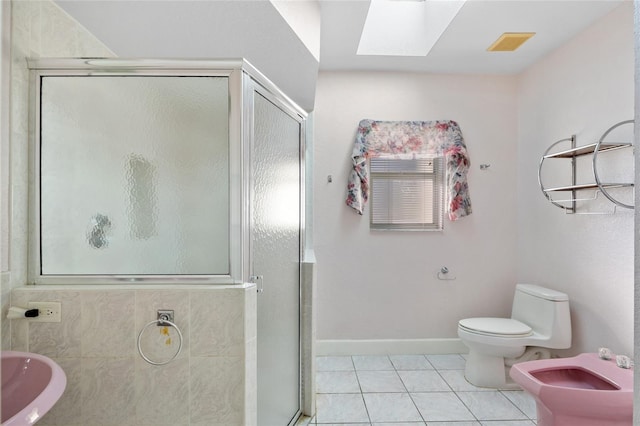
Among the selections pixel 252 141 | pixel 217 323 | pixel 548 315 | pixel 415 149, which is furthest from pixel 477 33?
pixel 217 323

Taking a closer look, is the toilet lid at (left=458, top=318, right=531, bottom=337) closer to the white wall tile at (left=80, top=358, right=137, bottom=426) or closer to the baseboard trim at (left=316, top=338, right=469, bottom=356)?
the baseboard trim at (left=316, top=338, right=469, bottom=356)

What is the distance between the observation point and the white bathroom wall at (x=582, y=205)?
7.02 ft

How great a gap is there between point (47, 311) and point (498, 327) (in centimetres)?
267

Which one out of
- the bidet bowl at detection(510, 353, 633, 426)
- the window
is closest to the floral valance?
the window

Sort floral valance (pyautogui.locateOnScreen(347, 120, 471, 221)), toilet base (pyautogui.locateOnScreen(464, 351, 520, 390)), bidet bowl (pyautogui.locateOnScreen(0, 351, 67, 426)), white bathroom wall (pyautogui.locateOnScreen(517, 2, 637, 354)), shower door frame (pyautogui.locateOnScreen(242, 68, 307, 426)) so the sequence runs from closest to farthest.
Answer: bidet bowl (pyautogui.locateOnScreen(0, 351, 67, 426))
shower door frame (pyautogui.locateOnScreen(242, 68, 307, 426))
white bathroom wall (pyautogui.locateOnScreen(517, 2, 637, 354))
toilet base (pyautogui.locateOnScreen(464, 351, 520, 390))
floral valance (pyautogui.locateOnScreen(347, 120, 471, 221))

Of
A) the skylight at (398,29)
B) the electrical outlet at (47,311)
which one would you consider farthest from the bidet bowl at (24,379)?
the skylight at (398,29)

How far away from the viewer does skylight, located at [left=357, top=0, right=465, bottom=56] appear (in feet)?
8.73

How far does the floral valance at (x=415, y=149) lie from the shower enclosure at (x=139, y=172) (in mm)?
1705

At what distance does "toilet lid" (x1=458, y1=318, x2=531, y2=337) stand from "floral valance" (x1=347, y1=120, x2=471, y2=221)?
872 millimetres

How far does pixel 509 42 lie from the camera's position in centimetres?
260

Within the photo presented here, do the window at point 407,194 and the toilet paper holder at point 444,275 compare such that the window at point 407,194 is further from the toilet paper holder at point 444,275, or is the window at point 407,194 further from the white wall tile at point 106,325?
→ the white wall tile at point 106,325

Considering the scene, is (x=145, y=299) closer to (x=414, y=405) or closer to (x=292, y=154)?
(x=292, y=154)

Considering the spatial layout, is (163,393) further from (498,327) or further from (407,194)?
(407,194)

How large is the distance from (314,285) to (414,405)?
3.37 feet
